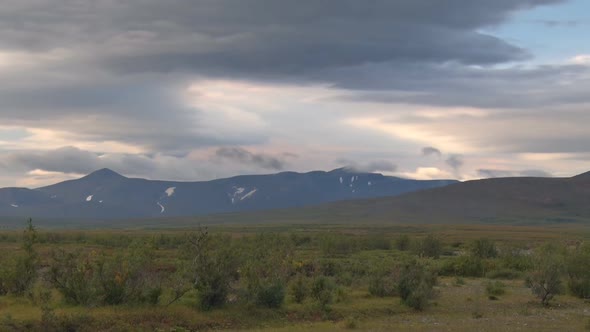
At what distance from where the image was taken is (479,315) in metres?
34.5

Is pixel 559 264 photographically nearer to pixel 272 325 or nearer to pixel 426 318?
pixel 426 318

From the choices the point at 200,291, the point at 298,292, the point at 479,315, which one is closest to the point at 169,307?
the point at 200,291

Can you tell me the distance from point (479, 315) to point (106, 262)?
719 inches

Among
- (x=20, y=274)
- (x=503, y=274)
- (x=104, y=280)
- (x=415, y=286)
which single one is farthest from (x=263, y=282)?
(x=503, y=274)

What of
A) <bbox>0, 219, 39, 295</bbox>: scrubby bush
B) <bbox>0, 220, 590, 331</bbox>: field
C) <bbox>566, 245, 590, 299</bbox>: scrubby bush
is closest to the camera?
<bbox>0, 220, 590, 331</bbox>: field

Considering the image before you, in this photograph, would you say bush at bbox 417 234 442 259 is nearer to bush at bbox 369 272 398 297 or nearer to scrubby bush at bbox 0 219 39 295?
bush at bbox 369 272 398 297

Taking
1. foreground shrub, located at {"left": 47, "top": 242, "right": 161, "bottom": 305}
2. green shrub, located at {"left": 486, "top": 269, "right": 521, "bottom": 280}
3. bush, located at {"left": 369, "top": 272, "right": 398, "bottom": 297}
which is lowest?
green shrub, located at {"left": 486, "top": 269, "right": 521, "bottom": 280}

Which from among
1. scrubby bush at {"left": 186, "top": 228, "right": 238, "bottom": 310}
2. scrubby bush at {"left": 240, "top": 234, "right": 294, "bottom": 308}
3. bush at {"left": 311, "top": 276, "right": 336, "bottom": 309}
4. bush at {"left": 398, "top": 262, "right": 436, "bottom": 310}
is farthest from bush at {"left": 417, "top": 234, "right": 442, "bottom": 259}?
scrubby bush at {"left": 186, "top": 228, "right": 238, "bottom": 310}

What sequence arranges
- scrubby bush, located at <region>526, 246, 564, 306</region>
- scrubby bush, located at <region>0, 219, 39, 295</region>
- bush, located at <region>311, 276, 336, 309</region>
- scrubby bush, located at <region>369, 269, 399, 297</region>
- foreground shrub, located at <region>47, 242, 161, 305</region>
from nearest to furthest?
foreground shrub, located at <region>47, 242, 161, 305</region>
scrubby bush, located at <region>0, 219, 39, 295</region>
bush, located at <region>311, 276, 336, 309</region>
scrubby bush, located at <region>526, 246, 564, 306</region>
scrubby bush, located at <region>369, 269, 399, 297</region>

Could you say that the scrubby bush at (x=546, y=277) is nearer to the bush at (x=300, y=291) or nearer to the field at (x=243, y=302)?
the field at (x=243, y=302)

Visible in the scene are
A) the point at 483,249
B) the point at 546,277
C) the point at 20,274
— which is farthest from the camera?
the point at 483,249

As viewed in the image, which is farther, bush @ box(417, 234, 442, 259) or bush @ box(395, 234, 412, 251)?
bush @ box(395, 234, 412, 251)

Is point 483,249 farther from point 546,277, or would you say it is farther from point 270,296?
point 270,296

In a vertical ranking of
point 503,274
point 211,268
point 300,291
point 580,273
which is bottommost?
point 503,274
